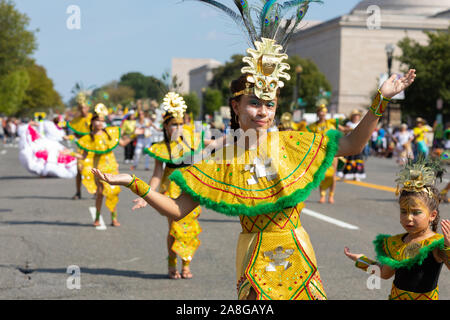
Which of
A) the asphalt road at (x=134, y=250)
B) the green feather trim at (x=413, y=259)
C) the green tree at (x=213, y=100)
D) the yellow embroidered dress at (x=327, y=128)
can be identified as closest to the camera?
the green feather trim at (x=413, y=259)

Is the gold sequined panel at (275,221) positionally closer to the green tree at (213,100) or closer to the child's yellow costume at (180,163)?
the child's yellow costume at (180,163)

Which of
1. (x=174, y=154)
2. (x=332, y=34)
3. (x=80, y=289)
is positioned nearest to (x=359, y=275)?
(x=174, y=154)

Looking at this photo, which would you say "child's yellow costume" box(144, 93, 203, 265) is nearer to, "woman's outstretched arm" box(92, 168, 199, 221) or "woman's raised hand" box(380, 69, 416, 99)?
"woman's outstretched arm" box(92, 168, 199, 221)

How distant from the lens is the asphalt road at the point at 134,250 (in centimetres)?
678

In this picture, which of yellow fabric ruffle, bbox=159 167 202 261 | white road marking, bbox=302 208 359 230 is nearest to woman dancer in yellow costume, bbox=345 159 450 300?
yellow fabric ruffle, bbox=159 167 202 261

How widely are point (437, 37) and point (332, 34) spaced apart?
4173 cm

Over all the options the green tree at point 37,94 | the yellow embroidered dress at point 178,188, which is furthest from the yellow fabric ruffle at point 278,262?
the green tree at point 37,94

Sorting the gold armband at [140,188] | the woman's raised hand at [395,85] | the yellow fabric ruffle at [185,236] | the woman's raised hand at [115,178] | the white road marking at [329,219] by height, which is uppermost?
the woman's raised hand at [395,85]

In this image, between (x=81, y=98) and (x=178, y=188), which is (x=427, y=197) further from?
(x=81, y=98)

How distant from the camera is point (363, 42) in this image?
267 feet

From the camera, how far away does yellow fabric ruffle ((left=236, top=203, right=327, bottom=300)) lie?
3.60 m

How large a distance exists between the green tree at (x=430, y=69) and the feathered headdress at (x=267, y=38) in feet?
135

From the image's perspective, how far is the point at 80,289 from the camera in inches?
268
